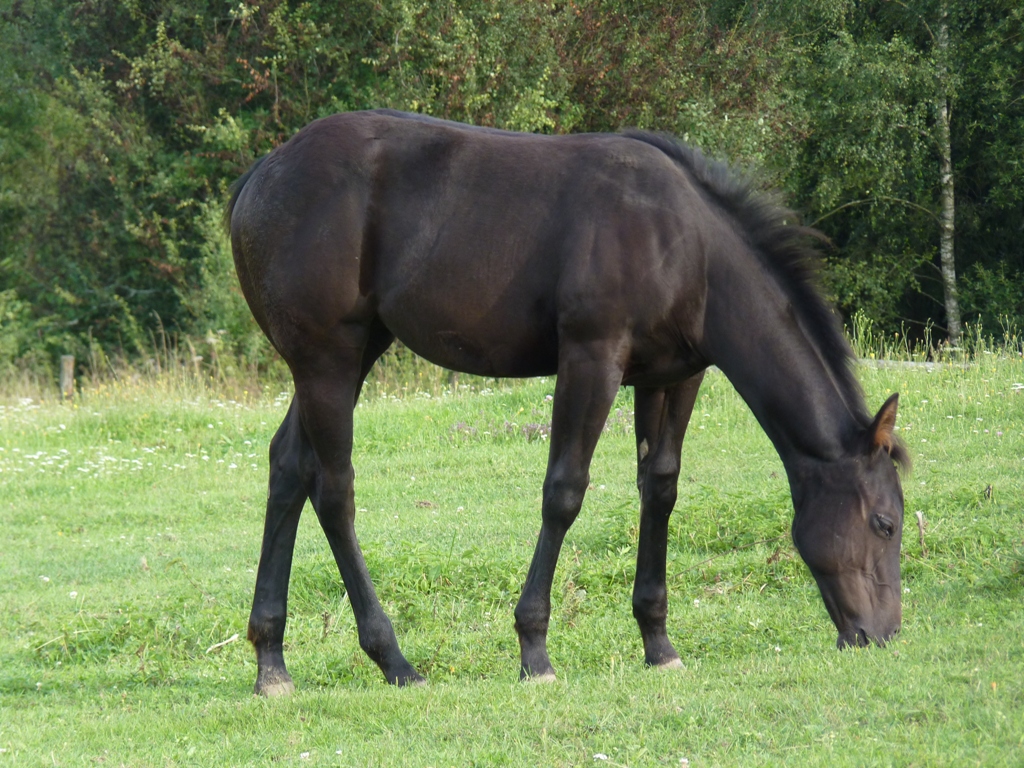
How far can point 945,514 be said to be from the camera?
6.79m

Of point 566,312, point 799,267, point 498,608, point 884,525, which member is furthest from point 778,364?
point 498,608

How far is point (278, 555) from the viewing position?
17.7 ft

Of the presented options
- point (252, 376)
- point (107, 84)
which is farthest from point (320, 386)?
point (107, 84)

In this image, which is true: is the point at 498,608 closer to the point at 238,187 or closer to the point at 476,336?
the point at 476,336

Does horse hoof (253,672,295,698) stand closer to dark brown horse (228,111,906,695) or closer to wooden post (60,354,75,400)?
dark brown horse (228,111,906,695)

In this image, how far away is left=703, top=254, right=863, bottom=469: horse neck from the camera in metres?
4.52

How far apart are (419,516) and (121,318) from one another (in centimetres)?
1791

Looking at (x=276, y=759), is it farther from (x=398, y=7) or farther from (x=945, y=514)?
(x=398, y=7)

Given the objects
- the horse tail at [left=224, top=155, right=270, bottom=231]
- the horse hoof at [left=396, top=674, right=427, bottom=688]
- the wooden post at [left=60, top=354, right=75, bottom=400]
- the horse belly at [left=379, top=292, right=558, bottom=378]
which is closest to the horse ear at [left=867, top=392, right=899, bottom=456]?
the horse belly at [left=379, top=292, right=558, bottom=378]

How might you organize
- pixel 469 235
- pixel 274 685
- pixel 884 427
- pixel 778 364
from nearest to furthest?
pixel 884 427
pixel 778 364
pixel 469 235
pixel 274 685

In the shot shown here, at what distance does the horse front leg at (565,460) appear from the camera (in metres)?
4.45

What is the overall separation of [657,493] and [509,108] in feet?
54.7

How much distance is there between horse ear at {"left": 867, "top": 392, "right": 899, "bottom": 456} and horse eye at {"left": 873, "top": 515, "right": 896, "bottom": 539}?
A: 282mm

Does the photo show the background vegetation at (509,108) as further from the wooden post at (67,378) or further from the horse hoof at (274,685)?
the horse hoof at (274,685)
